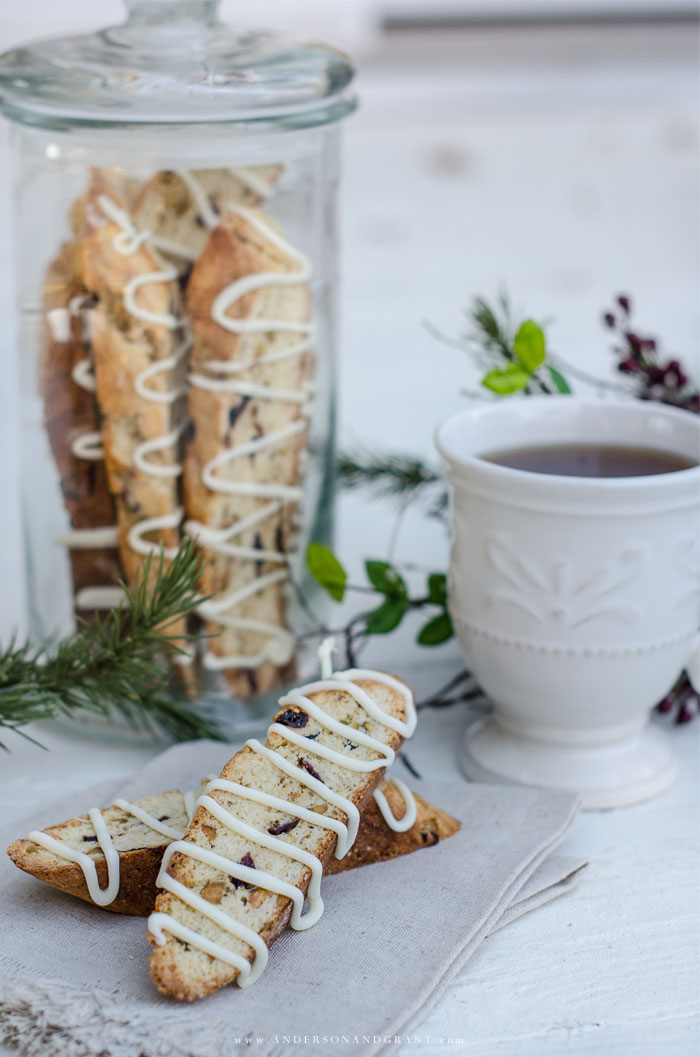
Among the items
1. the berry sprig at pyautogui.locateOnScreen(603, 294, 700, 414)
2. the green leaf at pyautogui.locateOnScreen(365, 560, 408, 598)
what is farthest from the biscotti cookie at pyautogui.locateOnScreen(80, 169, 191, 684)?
the berry sprig at pyautogui.locateOnScreen(603, 294, 700, 414)

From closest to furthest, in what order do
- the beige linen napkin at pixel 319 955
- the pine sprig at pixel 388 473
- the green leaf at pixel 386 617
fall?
1. the beige linen napkin at pixel 319 955
2. the green leaf at pixel 386 617
3. the pine sprig at pixel 388 473

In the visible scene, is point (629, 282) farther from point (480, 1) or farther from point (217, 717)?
point (480, 1)

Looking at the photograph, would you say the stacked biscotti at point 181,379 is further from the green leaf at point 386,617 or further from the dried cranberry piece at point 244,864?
the dried cranberry piece at point 244,864

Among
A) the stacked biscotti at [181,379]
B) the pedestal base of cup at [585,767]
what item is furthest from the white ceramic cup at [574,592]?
the stacked biscotti at [181,379]

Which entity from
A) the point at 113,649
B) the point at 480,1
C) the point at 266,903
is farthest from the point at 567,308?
the point at 480,1

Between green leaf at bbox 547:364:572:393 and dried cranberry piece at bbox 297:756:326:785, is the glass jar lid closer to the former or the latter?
green leaf at bbox 547:364:572:393

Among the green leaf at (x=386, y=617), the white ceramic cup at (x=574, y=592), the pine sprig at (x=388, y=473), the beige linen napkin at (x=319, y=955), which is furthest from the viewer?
the pine sprig at (x=388, y=473)
